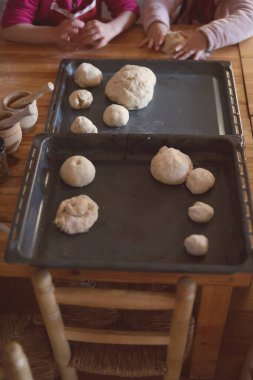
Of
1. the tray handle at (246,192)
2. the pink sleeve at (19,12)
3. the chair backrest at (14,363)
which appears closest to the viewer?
the chair backrest at (14,363)

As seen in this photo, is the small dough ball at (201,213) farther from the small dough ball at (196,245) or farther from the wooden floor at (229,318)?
the wooden floor at (229,318)

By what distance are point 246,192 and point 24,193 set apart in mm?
478

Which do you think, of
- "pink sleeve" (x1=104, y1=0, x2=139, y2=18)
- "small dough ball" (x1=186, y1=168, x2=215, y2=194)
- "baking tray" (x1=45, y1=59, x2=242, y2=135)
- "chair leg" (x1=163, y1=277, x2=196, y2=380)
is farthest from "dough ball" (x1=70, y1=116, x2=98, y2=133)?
"pink sleeve" (x1=104, y1=0, x2=139, y2=18)

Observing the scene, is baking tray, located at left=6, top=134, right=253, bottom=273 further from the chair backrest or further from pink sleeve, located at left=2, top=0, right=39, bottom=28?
pink sleeve, located at left=2, top=0, right=39, bottom=28

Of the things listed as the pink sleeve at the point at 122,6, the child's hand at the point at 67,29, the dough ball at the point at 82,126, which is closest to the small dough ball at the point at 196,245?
the dough ball at the point at 82,126

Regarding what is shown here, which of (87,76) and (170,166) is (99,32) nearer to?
(87,76)

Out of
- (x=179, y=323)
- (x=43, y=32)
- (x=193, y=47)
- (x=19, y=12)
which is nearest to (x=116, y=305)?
(x=179, y=323)

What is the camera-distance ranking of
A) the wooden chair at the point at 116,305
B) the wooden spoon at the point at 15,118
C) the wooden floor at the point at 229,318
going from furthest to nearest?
the wooden floor at the point at 229,318, the wooden spoon at the point at 15,118, the wooden chair at the point at 116,305

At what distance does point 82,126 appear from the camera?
1044mm

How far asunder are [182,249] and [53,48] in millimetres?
886

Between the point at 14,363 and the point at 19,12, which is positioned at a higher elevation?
the point at 19,12

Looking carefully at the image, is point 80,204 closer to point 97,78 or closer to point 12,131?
point 12,131

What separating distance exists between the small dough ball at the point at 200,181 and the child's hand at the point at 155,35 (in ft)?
2.00

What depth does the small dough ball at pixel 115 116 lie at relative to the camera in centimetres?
108
